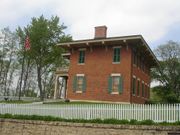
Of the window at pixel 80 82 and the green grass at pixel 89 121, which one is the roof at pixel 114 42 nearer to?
the window at pixel 80 82

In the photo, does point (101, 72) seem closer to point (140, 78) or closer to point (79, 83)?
point (79, 83)

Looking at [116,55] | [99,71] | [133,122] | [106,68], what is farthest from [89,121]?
[116,55]

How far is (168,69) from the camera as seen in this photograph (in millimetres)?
54906

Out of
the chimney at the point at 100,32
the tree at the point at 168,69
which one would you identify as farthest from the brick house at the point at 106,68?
the tree at the point at 168,69

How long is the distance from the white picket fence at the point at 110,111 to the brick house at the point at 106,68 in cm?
891

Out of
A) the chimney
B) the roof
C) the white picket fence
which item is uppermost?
the chimney

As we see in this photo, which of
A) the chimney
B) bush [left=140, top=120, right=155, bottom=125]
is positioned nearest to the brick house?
the chimney

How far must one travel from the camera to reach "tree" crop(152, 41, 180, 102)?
54125 mm

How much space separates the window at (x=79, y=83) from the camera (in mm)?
32725

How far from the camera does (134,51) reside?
3216 centimetres

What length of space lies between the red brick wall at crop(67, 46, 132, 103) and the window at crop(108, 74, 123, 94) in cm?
32

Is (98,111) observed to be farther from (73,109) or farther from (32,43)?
(32,43)

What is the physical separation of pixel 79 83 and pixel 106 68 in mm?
3128

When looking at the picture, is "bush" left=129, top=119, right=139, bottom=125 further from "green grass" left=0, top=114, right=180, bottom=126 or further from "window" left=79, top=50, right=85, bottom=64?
"window" left=79, top=50, right=85, bottom=64
